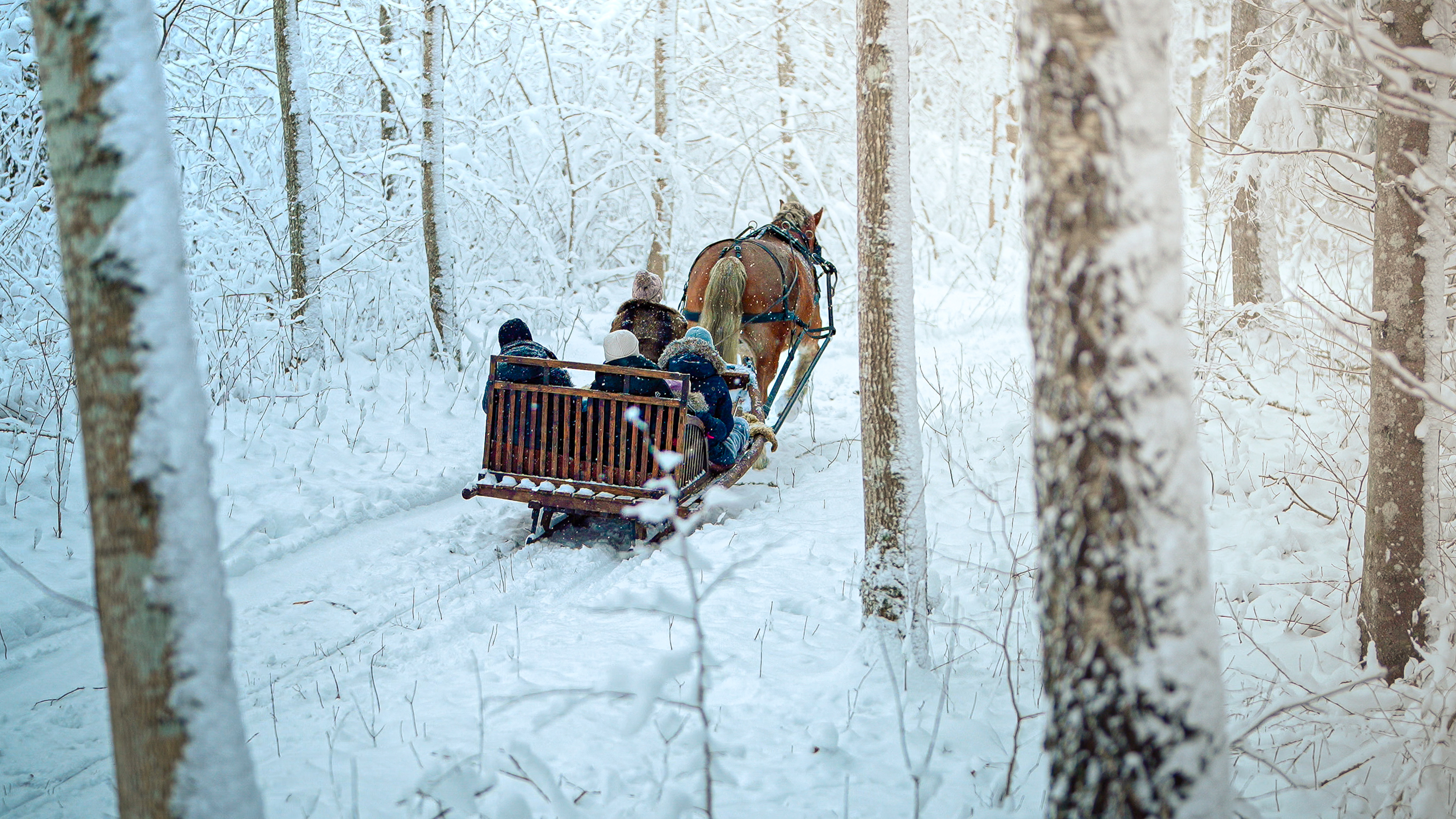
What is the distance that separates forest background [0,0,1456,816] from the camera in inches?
162

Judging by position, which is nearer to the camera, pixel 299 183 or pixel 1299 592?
pixel 1299 592

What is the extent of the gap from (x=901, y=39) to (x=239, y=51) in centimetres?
991

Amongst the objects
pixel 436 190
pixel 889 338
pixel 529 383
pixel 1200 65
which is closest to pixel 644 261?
pixel 436 190

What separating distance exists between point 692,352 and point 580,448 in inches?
43.4

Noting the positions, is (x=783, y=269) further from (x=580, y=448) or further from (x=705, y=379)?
(x=580, y=448)

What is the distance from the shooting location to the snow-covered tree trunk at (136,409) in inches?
64.6

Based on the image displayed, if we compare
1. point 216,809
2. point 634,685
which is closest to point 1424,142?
point 634,685

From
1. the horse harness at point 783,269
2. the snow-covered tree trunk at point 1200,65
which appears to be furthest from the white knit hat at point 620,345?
A: the snow-covered tree trunk at point 1200,65

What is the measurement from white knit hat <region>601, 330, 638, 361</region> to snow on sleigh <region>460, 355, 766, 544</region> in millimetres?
187

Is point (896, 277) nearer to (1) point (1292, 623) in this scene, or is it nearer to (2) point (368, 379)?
(1) point (1292, 623)

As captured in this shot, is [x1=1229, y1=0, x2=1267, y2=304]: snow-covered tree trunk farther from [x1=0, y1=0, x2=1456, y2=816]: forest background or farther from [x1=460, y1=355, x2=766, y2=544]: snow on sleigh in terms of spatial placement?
[x1=460, y1=355, x2=766, y2=544]: snow on sleigh

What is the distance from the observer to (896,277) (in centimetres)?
383

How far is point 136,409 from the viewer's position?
164 cm

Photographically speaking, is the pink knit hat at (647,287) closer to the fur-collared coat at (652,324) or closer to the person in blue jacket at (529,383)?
the fur-collared coat at (652,324)
